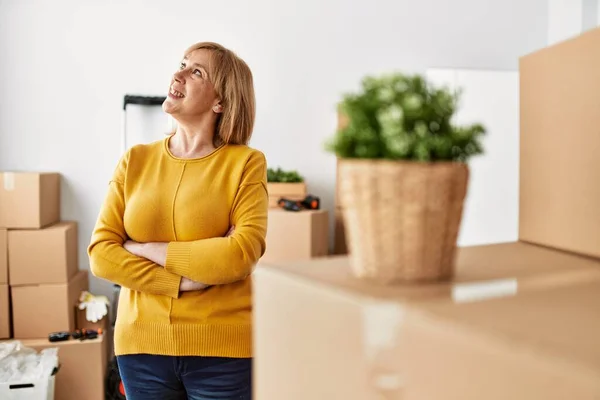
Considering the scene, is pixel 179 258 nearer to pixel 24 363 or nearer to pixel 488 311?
pixel 488 311

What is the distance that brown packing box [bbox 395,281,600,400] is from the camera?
0.45 metres

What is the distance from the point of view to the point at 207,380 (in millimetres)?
1407

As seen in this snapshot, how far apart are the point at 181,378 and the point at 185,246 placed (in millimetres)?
285

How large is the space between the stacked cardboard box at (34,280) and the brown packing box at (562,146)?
268cm

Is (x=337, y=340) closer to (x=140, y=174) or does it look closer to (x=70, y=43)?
(x=140, y=174)

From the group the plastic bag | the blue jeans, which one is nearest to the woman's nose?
the blue jeans

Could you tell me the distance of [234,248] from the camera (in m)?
1.42

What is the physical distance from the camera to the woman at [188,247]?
141 cm

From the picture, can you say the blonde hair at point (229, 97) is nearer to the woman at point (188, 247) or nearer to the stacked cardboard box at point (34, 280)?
the woman at point (188, 247)

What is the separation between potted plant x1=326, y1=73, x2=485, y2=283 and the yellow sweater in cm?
78

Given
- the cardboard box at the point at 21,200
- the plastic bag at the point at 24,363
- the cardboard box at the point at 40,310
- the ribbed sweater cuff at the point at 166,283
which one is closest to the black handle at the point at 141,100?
the cardboard box at the point at 21,200

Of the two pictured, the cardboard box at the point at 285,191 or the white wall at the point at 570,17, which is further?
the white wall at the point at 570,17

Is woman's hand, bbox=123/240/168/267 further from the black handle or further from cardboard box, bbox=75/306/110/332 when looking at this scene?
the black handle

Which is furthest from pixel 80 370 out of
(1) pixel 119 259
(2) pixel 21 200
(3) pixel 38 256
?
(1) pixel 119 259
